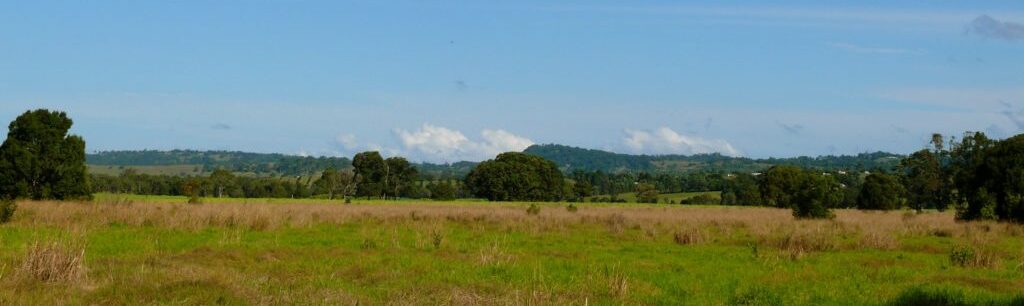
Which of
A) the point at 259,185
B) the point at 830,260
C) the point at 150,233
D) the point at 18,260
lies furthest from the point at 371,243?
the point at 259,185

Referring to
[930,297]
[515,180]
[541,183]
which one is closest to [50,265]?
[930,297]

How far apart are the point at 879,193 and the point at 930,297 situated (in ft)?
239

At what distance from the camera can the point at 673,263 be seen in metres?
18.5

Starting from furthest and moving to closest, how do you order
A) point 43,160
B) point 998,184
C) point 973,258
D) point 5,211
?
point 43,160
point 998,184
point 5,211
point 973,258

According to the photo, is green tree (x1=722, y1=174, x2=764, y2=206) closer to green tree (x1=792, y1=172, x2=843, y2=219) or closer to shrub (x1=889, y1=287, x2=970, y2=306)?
green tree (x1=792, y1=172, x2=843, y2=219)

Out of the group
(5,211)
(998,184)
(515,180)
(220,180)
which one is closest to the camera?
(5,211)

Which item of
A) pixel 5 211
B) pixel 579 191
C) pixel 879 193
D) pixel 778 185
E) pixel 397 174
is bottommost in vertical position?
pixel 5 211

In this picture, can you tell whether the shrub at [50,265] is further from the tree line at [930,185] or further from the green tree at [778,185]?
the green tree at [778,185]

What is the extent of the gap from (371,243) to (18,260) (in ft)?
27.2

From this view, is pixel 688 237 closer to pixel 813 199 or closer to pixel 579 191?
pixel 813 199

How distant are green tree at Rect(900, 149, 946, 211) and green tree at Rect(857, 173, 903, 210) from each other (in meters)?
19.6

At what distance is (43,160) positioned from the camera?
142ft

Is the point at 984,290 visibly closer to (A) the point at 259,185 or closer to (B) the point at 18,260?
(B) the point at 18,260

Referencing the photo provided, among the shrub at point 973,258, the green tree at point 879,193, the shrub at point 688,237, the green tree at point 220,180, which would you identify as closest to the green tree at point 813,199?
the shrub at point 688,237
